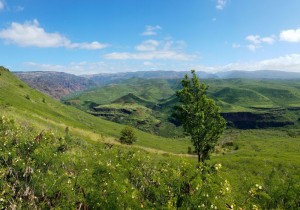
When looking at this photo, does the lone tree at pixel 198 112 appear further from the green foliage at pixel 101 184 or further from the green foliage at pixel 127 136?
the green foliage at pixel 127 136

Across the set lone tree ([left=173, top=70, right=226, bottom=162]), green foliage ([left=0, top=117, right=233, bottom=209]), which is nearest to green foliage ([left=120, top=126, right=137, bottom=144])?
lone tree ([left=173, top=70, right=226, bottom=162])

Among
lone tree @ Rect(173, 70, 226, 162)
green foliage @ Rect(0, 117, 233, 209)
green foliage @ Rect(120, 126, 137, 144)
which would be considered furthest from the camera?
green foliage @ Rect(120, 126, 137, 144)

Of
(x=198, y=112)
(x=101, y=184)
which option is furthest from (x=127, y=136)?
(x=101, y=184)

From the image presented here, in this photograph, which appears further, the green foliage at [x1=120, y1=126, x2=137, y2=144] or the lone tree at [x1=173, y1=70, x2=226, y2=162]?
the green foliage at [x1=120, y1=126, x2=137, y2=144]

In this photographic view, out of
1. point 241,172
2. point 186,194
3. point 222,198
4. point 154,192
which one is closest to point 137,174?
point 154,192

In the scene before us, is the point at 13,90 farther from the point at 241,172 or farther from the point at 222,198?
the point at 222,198

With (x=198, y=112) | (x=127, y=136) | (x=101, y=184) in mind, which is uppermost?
(x=101, y=184)

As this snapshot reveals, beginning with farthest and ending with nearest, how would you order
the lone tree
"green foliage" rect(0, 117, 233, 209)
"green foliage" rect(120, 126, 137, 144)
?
"green foliage" rect(120, 126, 137, 144) → the lone tree → "green foliage" rect(0, 117, 233, 209)

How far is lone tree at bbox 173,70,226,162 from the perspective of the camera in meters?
61.7

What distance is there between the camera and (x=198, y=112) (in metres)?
60.9

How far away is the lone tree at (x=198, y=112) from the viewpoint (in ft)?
202

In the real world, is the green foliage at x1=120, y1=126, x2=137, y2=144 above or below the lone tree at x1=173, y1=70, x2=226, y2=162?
below

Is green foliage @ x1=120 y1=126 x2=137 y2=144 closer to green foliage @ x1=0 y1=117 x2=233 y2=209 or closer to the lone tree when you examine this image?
the lone tree

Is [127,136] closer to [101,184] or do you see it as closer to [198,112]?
[198,112]
